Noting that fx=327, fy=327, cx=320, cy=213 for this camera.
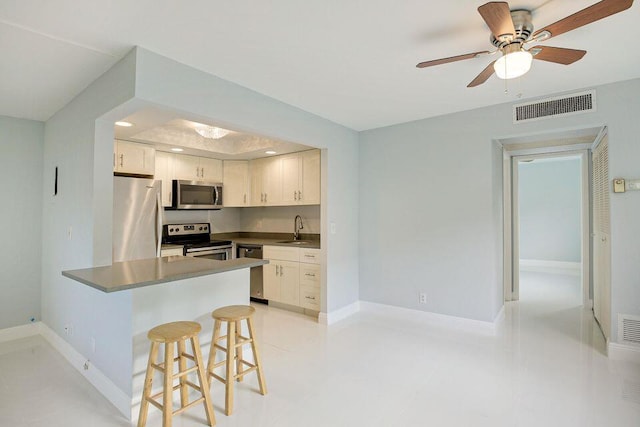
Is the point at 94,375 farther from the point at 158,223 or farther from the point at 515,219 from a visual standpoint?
the point at 515,219

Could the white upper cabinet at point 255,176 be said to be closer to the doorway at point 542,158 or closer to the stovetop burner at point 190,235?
the stovetop burner at point 190,235

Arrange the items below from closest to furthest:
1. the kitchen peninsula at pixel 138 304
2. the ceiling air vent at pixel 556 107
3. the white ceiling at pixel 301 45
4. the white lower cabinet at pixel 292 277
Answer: the white ceiling at pixel 301 45, the kitchen peninsula at pixel 138 304, the ceiling air vent at pixel 556 107, the white lower cabinet at pixel 292 277

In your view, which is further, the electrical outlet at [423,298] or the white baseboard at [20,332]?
the electrical outlet at [423,298]

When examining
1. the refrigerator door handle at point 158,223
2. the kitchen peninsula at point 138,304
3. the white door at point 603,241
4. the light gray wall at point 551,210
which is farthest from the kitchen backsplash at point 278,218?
the light gray wall at point 551,210

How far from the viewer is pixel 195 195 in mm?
4570

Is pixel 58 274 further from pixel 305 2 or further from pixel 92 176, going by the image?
pixel 305 2

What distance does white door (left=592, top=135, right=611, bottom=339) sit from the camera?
3002mm

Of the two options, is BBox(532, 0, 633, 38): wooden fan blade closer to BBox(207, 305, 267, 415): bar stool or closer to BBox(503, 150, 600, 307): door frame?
BBox(207, 305, 267, 415): bar stool

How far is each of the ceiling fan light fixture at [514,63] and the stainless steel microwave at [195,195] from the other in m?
3.86

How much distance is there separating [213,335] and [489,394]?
198 cm

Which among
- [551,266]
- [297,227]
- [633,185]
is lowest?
[551,266]

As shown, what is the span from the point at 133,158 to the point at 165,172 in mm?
512

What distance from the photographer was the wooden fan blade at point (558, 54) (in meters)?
1.86

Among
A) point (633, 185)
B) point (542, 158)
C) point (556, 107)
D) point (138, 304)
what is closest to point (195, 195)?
point (138, 304)
